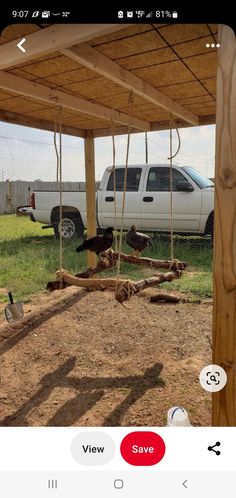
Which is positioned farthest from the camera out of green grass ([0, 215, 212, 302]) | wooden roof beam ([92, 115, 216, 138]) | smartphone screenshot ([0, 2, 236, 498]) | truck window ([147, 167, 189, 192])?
truck window ([147, 167, 189, 192])

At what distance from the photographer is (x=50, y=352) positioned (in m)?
2.78

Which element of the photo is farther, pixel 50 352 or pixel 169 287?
pixel 169 287

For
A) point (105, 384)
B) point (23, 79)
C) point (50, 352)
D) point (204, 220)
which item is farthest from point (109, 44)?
point (204, 220)

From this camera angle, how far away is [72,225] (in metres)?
7.97

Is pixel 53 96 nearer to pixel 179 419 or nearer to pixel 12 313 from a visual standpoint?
pixel 12 313

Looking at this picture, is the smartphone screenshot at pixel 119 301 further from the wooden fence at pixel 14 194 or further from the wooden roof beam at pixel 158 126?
the wooden fence at pixel 14 194

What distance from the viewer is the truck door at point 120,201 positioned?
683 centimetres

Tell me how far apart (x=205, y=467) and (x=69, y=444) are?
414mm

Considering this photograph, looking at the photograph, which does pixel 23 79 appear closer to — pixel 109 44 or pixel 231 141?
pixel 109 44

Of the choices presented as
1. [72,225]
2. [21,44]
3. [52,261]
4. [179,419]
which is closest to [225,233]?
[179,419]

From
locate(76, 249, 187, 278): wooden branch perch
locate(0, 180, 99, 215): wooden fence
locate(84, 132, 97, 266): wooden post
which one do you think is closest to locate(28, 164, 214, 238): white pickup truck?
locate(84, 132, 97, 266): wooden post

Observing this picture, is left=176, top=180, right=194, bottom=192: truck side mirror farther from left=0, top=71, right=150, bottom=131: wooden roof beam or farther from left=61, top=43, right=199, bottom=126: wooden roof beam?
left=61, top=43, right=199, bottom=126: wooden roof beam

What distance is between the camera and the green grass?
15.2ft

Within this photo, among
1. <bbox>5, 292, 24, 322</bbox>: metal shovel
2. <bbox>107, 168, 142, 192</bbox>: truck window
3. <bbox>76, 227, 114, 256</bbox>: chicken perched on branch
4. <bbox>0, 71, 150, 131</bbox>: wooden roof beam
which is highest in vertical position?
<bbox>0, 71, 150, 131</bbox>: wooden roof beam
